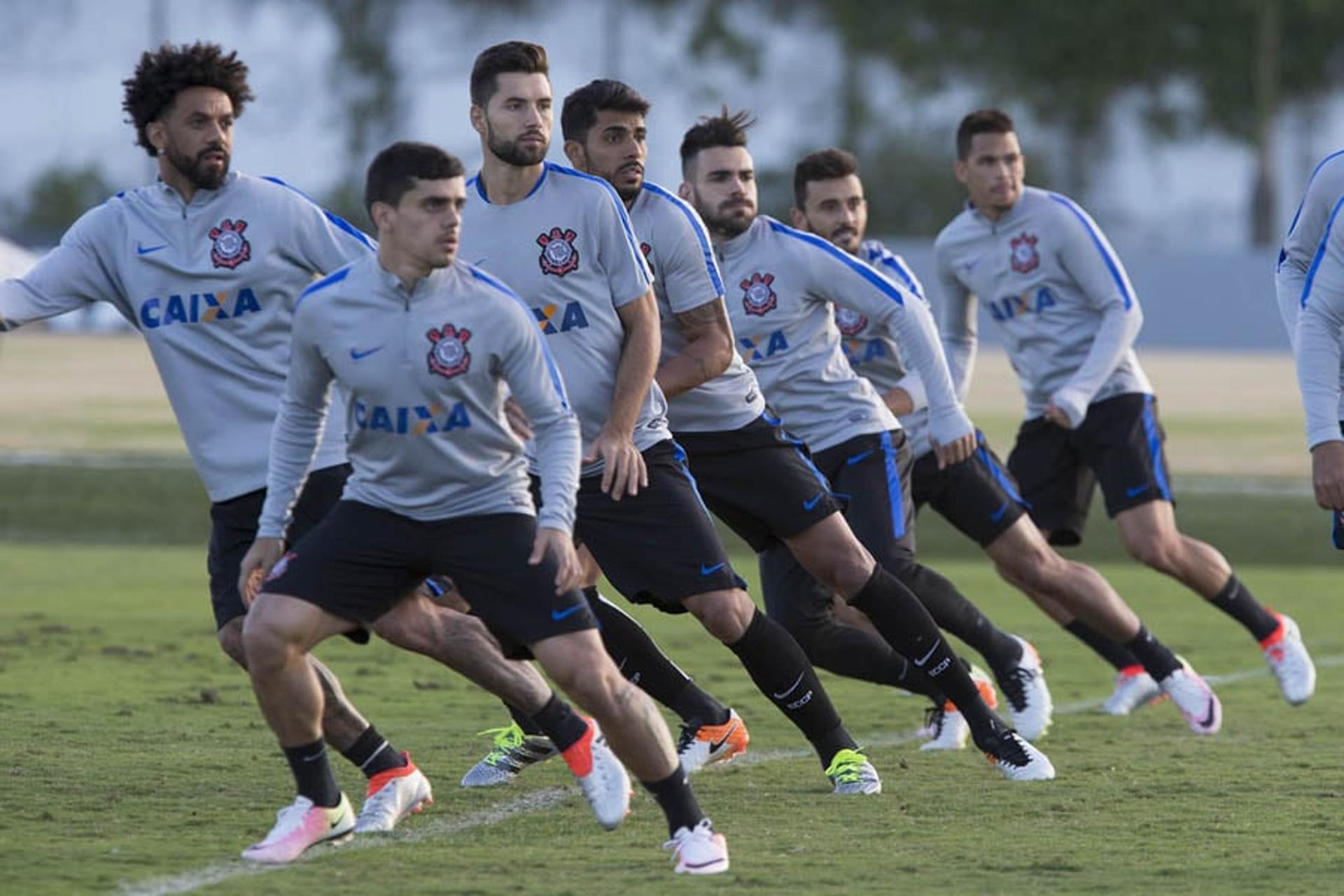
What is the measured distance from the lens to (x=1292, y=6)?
59.4 metres

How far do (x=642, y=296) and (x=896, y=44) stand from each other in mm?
55540

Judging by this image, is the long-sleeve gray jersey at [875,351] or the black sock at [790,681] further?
the long-sleeve gray jersey at [875,351]

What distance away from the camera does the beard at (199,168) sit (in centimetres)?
674

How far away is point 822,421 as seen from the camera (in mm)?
8258

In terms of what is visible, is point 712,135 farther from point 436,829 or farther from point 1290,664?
point 1290,664

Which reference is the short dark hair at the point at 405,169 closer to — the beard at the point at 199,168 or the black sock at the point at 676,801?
the beard at the point at 199,168

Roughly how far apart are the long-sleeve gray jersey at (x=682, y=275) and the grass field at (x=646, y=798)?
123 centimetres

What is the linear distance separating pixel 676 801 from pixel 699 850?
156 mm

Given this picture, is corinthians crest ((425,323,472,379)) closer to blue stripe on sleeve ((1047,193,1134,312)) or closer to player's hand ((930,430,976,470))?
player's hand ((930,430,976,470))

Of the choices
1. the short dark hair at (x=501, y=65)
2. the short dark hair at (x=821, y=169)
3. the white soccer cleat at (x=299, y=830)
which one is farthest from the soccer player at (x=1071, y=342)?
the white soccer cleat at (x=299, y=830)

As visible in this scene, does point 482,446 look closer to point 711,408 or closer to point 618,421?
point 618,421

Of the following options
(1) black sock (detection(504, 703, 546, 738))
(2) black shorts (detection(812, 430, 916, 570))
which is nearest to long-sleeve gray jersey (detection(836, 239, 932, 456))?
(2) black shorts (detection(812, 430, 916, 570))

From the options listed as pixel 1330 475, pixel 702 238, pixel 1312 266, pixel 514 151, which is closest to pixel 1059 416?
pixel 1312 266

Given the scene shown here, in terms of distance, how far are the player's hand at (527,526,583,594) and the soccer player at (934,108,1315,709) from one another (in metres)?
3.96
